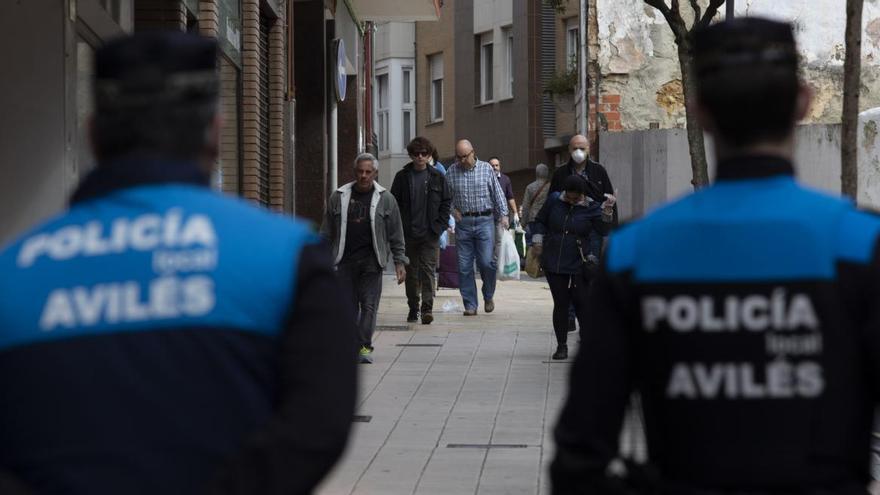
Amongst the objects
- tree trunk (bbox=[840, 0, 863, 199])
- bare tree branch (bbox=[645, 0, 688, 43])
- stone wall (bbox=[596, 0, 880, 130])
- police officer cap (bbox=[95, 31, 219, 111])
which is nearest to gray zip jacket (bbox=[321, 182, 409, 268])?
bare tree branch (bbox=[645, 0, 688, 43])

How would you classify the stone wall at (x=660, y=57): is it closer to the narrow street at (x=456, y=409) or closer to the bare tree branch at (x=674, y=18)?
the narrow street at (x=456, y=409)

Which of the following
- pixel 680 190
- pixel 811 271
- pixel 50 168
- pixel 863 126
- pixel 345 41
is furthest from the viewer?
pixel 345 41

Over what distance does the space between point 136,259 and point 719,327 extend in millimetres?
966

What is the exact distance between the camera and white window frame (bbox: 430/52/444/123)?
48656 millimetres

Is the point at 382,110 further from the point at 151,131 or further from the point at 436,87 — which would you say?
the point at 151,131

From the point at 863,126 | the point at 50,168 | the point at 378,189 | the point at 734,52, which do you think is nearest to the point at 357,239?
the point at 378,189

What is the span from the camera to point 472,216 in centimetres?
1808

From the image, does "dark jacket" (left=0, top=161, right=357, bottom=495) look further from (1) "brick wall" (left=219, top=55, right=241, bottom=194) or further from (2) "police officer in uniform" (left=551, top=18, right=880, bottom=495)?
(1) "brick wall" (left=219, top=55, right=241, bottom=194)

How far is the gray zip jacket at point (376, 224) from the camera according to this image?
43.7 ft

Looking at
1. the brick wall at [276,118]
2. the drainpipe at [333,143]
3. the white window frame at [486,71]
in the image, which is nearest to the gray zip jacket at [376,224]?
the brick wall at [276,118]

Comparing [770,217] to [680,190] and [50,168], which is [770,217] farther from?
[680,190]

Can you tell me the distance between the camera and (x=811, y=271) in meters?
2.93

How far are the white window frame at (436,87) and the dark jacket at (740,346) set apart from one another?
1792 inches

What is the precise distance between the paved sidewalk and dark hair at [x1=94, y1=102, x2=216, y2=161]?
3.35 m
